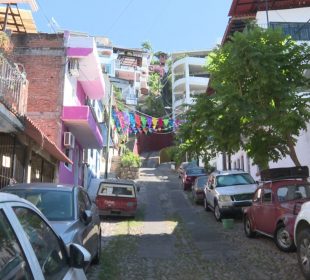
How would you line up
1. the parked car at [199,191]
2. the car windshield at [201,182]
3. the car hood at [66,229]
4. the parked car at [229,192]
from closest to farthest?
the car hood at [66,229] < the parked car at [229,192] < the parked car at [199,191] < the car windshield at [201,182]

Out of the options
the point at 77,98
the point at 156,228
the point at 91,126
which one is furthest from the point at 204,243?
the point at 77,98

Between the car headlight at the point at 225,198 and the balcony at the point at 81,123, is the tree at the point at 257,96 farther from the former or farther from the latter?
the balcony at the point at 81,123

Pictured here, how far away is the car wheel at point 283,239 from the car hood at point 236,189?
6.44 metres

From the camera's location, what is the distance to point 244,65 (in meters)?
12.1

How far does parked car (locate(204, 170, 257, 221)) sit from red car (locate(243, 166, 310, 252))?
3.94m

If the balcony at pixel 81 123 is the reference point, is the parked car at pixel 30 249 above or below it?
below

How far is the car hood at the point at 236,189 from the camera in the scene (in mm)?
16969

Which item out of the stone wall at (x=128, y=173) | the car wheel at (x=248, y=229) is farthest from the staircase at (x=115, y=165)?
the car wheel at (x=248, y=229)

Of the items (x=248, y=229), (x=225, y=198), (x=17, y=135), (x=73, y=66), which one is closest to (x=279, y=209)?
(x=248, y=229)

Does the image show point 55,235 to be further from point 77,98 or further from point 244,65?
point 77,98

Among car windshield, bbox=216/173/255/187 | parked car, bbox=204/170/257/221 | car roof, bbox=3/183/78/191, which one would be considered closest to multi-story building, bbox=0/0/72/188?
car roof, bbox=3/183/78/191

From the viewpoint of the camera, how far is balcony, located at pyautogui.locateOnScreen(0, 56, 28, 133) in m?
9.65

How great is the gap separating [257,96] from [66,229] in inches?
295

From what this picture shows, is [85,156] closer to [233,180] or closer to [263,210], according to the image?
[233,180]
